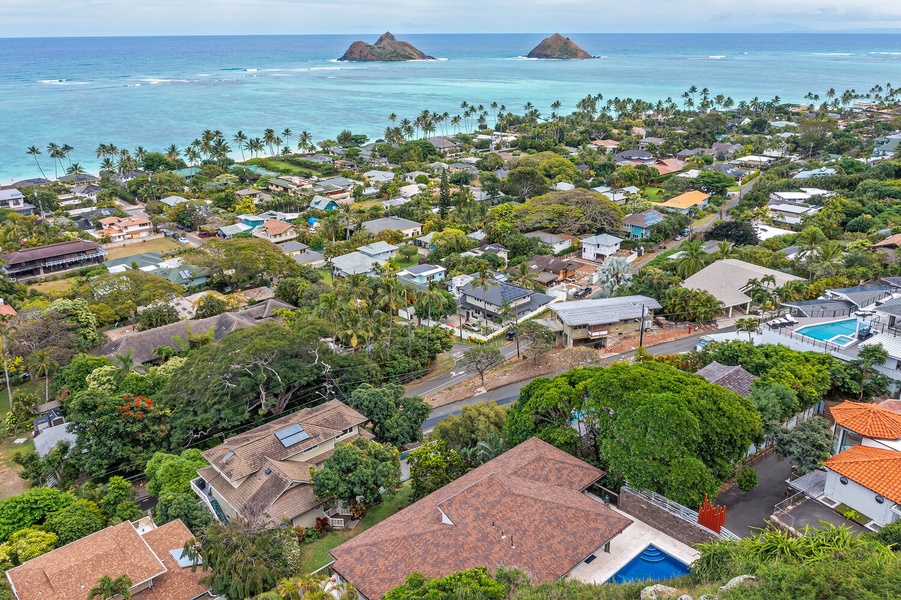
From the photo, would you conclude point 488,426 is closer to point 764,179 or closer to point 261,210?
point 261,210

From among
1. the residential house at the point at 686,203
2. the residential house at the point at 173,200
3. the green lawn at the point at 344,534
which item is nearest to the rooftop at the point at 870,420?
the green lawn at the point at 344,534

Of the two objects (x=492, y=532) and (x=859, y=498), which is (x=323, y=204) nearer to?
(x=492, y=532)

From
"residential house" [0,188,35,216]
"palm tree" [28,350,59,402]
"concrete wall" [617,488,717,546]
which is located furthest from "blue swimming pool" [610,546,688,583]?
"residential house" [0,188,35,216]

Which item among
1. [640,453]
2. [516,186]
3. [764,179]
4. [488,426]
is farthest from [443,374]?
[764,179]

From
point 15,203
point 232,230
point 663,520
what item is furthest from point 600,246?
A: point 15,203

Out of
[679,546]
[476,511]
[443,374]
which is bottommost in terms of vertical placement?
[443,374]

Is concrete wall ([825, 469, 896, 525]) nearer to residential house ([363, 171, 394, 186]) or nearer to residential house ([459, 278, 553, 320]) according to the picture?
residential house ([459, 278, 553, 320])

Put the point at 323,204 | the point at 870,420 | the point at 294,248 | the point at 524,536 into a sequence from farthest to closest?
the point at 323,204 < the point at 294,248 < the point at 870,420 < the point at 524,536
